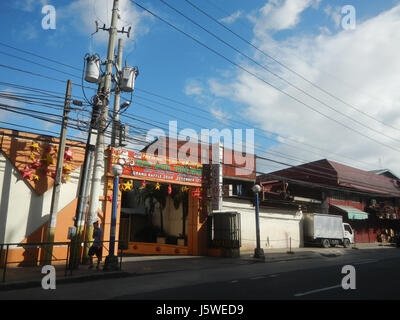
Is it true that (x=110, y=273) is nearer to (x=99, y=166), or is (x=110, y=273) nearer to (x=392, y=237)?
(x=99, y=166)

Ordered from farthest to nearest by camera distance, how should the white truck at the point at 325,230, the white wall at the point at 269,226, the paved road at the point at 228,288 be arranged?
1. the white truck at the point at 325,230
2. the white wall at the point at 269,226
3. the paved road at the point at 228,288

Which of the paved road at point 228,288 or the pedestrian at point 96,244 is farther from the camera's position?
the pedestrian at point 96,244

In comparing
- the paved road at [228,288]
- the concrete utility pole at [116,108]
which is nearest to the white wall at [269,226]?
the concrete utility pole at [116,108]

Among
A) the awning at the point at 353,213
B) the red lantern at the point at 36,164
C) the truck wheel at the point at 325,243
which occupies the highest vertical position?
the red lantern at the point at 36,164

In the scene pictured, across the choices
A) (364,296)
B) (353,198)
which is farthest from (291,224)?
(364,296)

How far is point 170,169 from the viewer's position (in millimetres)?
18281

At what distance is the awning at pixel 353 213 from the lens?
32.1 metres

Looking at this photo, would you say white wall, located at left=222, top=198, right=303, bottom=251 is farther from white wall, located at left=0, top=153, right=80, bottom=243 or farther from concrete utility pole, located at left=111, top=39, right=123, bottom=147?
white wall, located at left=0, top=153, right=80, bottom=243

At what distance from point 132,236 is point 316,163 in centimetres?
2291

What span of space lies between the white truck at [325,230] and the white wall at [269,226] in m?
0.74

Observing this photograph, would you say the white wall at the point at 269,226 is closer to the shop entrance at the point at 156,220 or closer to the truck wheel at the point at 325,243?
the truck wheel at the point at 325,243

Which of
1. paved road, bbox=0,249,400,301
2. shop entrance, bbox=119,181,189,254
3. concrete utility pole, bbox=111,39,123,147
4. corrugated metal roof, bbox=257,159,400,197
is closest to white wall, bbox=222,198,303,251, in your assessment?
shop entrance, bbox=119,181,189,254

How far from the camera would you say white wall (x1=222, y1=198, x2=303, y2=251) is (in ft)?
73.8
